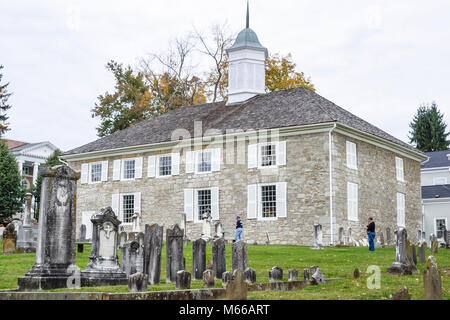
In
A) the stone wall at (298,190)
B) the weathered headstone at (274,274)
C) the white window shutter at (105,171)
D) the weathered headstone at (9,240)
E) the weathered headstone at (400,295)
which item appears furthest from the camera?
the white window shutter at (105,171)

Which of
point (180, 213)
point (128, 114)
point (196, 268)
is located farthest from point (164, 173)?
point (196, 268)

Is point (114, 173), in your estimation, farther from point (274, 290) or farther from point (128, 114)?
point (274, 290)

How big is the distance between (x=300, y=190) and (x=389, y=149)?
710cm

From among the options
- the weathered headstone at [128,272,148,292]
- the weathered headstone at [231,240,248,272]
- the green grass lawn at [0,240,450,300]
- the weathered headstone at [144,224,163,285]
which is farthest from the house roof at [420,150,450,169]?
the weathered headstone at [128,272,148,292]

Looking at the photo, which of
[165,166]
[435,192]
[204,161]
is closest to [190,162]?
[204,161]

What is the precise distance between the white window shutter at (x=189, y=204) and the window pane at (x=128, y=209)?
380 centimetres

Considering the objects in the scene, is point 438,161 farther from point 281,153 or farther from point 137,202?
point 137,202

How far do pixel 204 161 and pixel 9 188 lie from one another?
2106cm

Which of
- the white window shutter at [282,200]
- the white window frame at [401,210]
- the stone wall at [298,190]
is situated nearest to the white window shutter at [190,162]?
the stone wall at [298,190]

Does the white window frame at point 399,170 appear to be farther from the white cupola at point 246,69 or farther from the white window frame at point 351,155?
the white cupola at point 246,69

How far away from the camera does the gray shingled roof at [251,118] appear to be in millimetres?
28953

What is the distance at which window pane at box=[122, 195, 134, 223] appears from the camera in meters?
33.2

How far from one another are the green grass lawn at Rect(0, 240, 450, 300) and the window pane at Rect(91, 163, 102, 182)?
12050 millimetres

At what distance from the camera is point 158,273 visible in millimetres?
13789
